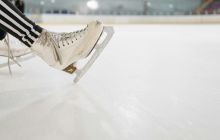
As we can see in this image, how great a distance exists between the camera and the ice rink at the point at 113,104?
0.66 metres

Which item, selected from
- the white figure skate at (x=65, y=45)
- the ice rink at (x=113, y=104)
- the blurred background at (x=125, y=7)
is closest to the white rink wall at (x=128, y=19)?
the blurred background at (x=125, y=7)

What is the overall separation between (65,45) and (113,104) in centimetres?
22

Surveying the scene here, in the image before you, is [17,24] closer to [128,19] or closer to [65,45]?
[65,45]

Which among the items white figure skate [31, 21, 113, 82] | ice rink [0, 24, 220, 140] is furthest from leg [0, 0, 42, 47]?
ice rink [0, 24, 220, 140]

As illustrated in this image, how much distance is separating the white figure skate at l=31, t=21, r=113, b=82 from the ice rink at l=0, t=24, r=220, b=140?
0.39 feet

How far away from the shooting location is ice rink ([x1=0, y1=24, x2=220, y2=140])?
0.66 meters

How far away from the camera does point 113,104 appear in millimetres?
867

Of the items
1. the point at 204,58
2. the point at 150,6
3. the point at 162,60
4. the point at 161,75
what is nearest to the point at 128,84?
the point at 161,75

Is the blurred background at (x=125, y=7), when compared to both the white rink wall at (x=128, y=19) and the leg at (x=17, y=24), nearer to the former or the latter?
the white rink wall at (x=128, y=19)

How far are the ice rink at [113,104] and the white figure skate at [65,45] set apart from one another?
0.12m

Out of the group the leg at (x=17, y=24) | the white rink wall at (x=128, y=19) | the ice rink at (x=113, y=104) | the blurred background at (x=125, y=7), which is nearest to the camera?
the ice rink at (x=113, y=104)

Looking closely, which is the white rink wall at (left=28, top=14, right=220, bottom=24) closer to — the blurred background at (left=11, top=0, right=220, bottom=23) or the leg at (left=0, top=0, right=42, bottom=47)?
the blurred background at (left=11, top=0, right=220, bottom=23)

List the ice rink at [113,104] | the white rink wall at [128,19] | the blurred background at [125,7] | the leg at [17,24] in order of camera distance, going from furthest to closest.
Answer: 1. the blurred background at [125,7]
2. the white rink wall at [128,19]
3. the leg at [17,24]
4. the ice rink at [113,104]

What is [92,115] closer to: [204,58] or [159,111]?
[159,111]
